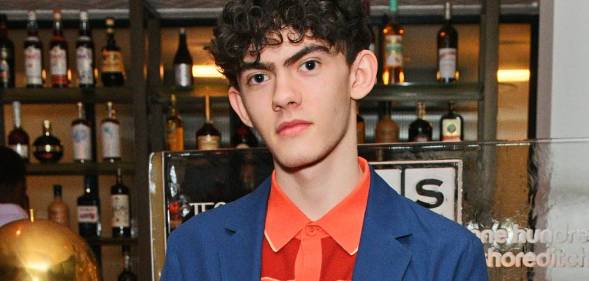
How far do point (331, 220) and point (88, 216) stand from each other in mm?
1854

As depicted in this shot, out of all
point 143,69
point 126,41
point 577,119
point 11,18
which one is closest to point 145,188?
point 143,69

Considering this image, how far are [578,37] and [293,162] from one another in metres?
0.88

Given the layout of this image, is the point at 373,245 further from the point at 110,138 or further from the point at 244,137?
the point at 110,138

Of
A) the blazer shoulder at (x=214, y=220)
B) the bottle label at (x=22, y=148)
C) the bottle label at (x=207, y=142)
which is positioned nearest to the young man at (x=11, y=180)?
the bottle label at (x=22, y=148)

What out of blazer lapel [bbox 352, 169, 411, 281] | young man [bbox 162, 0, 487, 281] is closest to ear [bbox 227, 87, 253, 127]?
young man [bbox 162, 0, 487, 281]

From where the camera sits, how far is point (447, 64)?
2176 mm

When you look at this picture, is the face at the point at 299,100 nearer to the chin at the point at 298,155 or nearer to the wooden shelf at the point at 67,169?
the chin at the point at 298,155

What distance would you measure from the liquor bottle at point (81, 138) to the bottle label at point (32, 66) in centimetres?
21

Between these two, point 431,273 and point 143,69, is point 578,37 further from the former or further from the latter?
point 143,69

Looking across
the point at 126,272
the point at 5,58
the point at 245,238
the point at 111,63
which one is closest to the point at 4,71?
the point at 5,58

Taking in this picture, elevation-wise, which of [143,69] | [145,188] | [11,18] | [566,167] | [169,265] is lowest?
[145,188]

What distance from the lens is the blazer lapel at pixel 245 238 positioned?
30.5 inches

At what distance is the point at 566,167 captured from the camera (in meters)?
0.91

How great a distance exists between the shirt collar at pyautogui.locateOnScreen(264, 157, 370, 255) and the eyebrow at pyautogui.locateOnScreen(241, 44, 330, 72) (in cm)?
19
